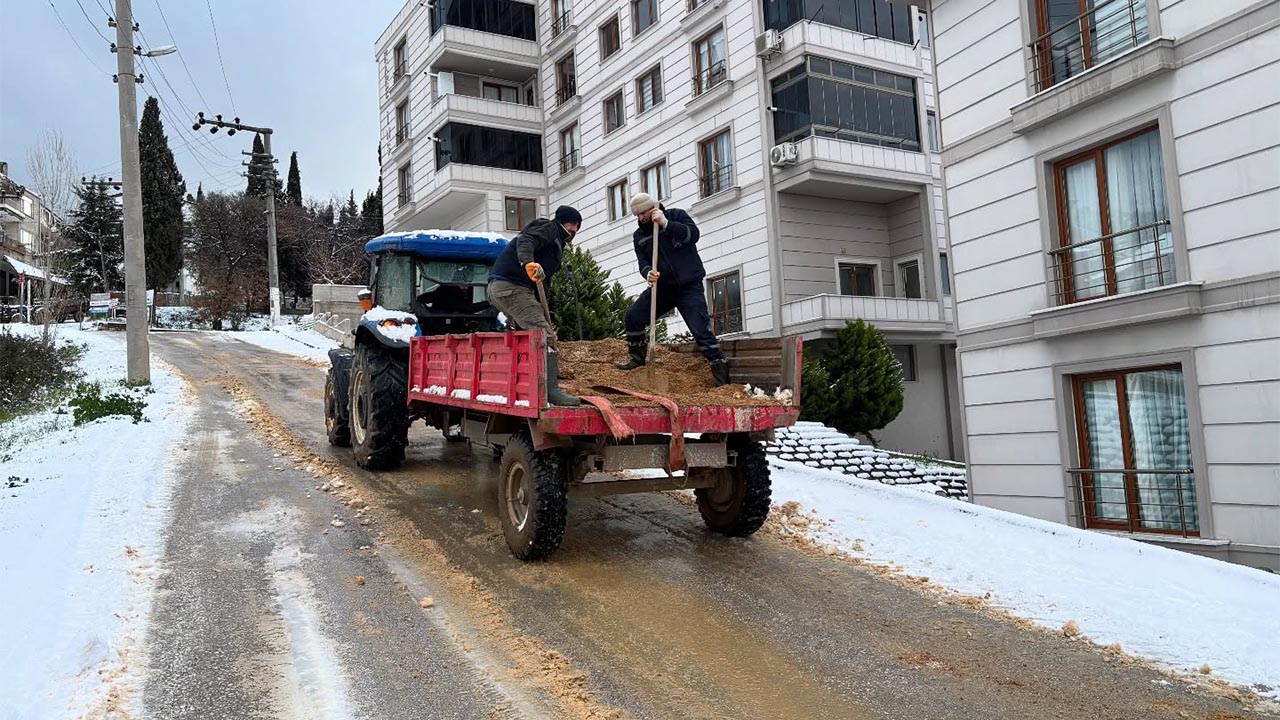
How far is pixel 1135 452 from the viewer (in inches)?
361

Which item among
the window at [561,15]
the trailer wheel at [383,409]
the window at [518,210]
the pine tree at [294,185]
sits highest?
the pine tree at [294,185]

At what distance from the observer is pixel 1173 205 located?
8586 mm

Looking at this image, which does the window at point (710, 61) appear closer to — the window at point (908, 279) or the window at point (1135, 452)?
the window at point (908, 279)

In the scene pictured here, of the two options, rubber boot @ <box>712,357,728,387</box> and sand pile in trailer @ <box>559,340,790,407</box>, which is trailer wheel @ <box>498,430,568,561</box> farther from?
rubber boot @ <box>712,357,728,387</box>

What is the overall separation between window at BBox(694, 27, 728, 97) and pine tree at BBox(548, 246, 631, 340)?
6.82 meters

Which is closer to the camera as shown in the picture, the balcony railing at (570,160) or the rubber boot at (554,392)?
the rubber boot at (554,392)

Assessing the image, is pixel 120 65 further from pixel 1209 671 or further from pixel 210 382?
pixel 1209 671

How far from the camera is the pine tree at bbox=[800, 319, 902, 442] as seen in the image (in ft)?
52.5

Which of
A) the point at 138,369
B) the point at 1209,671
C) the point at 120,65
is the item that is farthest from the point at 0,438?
the point at 1209,671

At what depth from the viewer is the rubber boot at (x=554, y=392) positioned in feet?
17.0

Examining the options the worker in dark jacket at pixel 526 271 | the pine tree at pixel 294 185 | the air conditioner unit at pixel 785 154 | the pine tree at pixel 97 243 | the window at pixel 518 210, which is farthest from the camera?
the pine tree at pixel 294 185

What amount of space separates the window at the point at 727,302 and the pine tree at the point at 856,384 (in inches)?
127

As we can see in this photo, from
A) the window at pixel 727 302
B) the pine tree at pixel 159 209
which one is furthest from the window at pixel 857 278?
the pine tree at pixel 159 209

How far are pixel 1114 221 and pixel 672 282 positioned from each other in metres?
6.06
